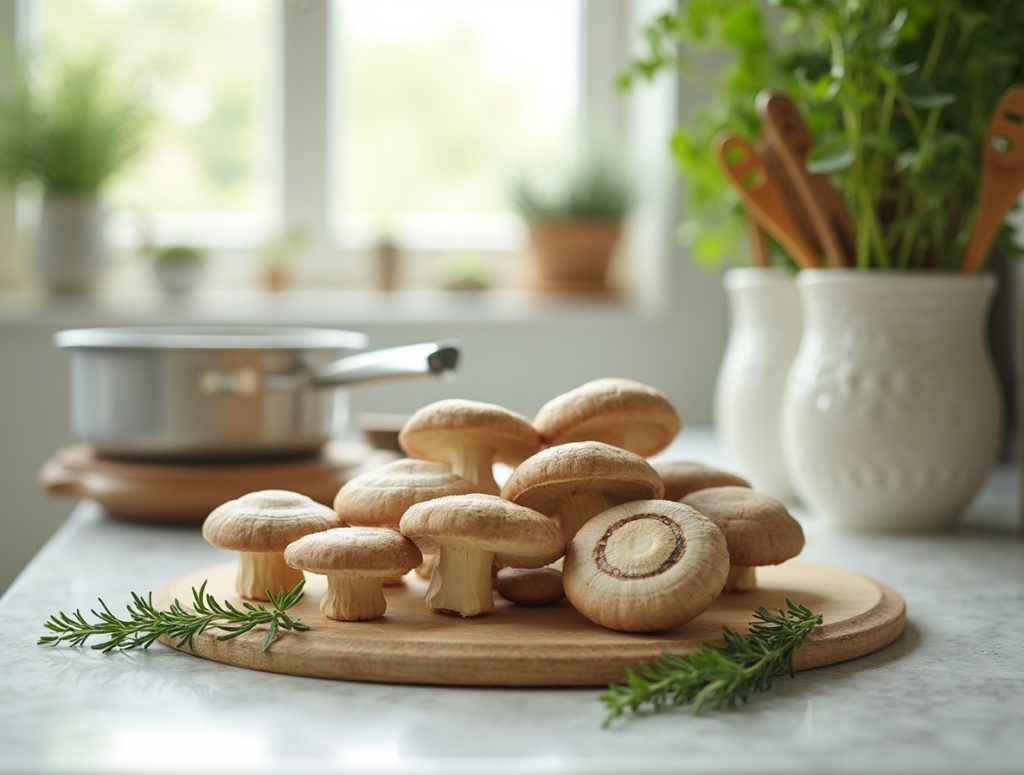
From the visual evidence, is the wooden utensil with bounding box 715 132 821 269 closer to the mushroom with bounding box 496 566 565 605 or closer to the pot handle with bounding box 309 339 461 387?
the pot handle with bounding box 309 339 461 387

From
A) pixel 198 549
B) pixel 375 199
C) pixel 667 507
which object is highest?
pixel 375 199

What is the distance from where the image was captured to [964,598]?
0.82 metres

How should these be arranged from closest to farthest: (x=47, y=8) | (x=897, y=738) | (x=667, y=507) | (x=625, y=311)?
(x=897, y=738), (x=667, y=507), (x=625, y=311), (x=47, y=8)

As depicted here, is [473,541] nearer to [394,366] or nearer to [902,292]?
[394,366]

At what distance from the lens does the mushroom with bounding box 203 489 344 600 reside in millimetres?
655

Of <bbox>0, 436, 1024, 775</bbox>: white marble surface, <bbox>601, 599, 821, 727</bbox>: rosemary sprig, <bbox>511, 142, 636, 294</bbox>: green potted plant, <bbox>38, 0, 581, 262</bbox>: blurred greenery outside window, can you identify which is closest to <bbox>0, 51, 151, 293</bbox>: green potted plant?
<bbox>38, 0, 581, 262</bbox>: blurred greenery outside window

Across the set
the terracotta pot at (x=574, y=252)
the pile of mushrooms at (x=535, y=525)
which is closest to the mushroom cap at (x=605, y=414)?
the pile of mushrooms at (x=535, y=525)

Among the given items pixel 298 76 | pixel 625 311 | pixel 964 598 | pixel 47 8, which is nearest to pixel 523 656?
pixel 964 598

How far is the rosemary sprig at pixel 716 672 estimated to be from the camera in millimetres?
530

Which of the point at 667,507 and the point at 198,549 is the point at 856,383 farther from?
the point at 198,549

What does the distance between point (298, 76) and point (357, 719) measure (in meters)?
2.05

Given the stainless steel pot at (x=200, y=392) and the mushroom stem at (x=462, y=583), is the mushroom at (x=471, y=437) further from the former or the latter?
the stainless steel pot at (x=200, y=392)

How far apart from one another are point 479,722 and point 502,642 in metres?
0.07

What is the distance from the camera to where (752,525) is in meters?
0.69
